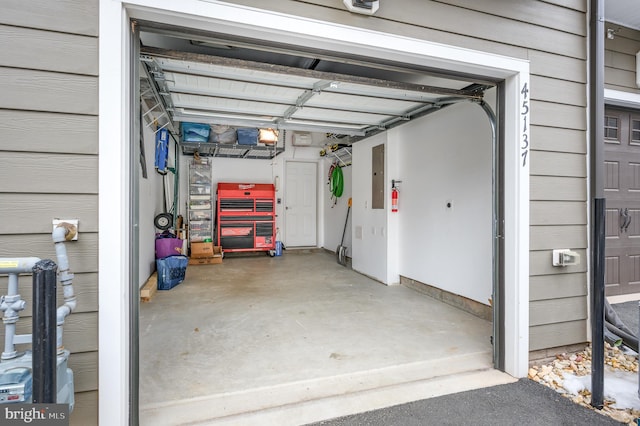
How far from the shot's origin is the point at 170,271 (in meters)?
4.41

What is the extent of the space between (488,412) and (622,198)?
3.13 m

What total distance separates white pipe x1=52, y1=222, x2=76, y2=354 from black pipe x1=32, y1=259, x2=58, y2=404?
328mm

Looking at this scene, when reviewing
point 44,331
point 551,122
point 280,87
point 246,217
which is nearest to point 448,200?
point 551,122

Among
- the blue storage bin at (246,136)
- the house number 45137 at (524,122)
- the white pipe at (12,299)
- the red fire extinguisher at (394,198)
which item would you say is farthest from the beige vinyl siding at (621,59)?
the blue storage bin at (246,136)

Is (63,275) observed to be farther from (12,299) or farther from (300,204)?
(300,204)

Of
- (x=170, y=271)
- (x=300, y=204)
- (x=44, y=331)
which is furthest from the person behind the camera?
(x=300, y=204)

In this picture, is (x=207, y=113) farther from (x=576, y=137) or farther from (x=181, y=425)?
(x=576, y=137)

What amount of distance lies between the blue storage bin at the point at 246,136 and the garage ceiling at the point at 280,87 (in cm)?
176

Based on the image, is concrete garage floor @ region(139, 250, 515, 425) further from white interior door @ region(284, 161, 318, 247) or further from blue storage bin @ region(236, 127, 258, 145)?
white interior door @ region(284, 161, 318, 247)

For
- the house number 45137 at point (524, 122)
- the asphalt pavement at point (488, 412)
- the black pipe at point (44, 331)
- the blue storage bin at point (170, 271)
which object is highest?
the house number 45137 at point (524, 122)

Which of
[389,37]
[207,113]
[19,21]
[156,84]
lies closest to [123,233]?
[19,21]

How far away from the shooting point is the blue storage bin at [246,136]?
6.13m

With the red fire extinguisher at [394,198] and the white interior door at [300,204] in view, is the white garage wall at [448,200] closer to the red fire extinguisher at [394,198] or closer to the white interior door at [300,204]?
the red fire extinguisher at [394,198]

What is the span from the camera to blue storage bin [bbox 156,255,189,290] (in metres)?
4.36
